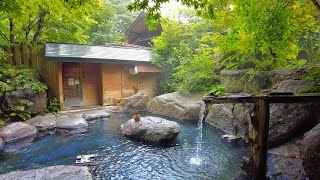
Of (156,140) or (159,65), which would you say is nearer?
(156,140)

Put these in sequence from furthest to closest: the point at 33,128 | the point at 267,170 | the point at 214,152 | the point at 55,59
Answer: the point at 55,59
the point at 33,128
the point at 214,152
the point at 267,170

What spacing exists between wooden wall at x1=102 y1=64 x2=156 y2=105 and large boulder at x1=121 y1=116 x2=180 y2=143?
275 inches

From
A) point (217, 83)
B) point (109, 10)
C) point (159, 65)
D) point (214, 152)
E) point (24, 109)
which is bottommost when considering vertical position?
point (214, 152)

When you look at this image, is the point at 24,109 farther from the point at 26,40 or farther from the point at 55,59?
the point at 26,40

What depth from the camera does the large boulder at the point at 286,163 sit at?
4664mm

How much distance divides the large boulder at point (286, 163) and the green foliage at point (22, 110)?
10.0m

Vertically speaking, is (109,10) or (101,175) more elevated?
(109,10)

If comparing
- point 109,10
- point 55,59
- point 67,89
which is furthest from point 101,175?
point 109,10

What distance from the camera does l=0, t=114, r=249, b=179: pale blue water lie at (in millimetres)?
5582

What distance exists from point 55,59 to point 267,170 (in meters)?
10.8

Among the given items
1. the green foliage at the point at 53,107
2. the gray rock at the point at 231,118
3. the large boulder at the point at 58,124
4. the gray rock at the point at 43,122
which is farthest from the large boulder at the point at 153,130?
the green foliage at the point at 53,107

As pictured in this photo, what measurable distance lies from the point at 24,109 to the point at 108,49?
716 cm

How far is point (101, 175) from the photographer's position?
17.8 ft

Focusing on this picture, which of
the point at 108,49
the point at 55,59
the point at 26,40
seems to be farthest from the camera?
the point at 108,49
